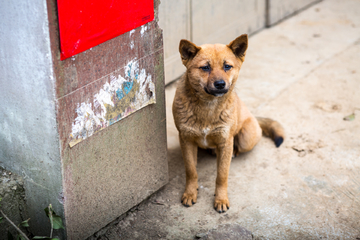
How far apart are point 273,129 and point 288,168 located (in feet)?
1.84

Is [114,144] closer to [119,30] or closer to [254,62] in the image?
[119,30]

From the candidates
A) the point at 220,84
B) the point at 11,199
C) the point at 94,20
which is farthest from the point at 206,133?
the point at 11,199

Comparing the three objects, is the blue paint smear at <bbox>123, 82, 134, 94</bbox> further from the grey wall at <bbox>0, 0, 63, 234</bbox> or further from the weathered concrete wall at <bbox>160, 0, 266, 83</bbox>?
the weathered concrete wall at <bbox>160, 0, 266, 83</bbox>

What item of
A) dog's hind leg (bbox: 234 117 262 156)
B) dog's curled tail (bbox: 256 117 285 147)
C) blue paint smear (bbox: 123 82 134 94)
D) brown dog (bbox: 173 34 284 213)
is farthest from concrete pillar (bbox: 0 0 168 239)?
dog's curled tail (bbox: 256 117 285 147)

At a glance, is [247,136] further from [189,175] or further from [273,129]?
[189,175]

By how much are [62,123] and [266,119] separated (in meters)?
2.73

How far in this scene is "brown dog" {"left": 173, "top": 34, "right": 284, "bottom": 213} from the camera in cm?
334

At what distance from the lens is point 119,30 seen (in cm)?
297

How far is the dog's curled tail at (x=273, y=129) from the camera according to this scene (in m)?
4.54

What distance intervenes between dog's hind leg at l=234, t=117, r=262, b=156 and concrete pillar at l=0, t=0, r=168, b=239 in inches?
37.2

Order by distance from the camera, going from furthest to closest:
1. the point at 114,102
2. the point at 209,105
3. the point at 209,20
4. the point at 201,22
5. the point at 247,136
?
the point at 209,20
the point at 201,22
the point at 247,136
the point at 209,105
the point at 114,102

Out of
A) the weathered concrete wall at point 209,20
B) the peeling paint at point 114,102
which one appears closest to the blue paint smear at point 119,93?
the peeling paint at point 114,102

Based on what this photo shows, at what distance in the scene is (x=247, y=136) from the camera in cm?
425

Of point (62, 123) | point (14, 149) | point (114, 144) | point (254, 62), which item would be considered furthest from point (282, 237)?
point (254, 62)
